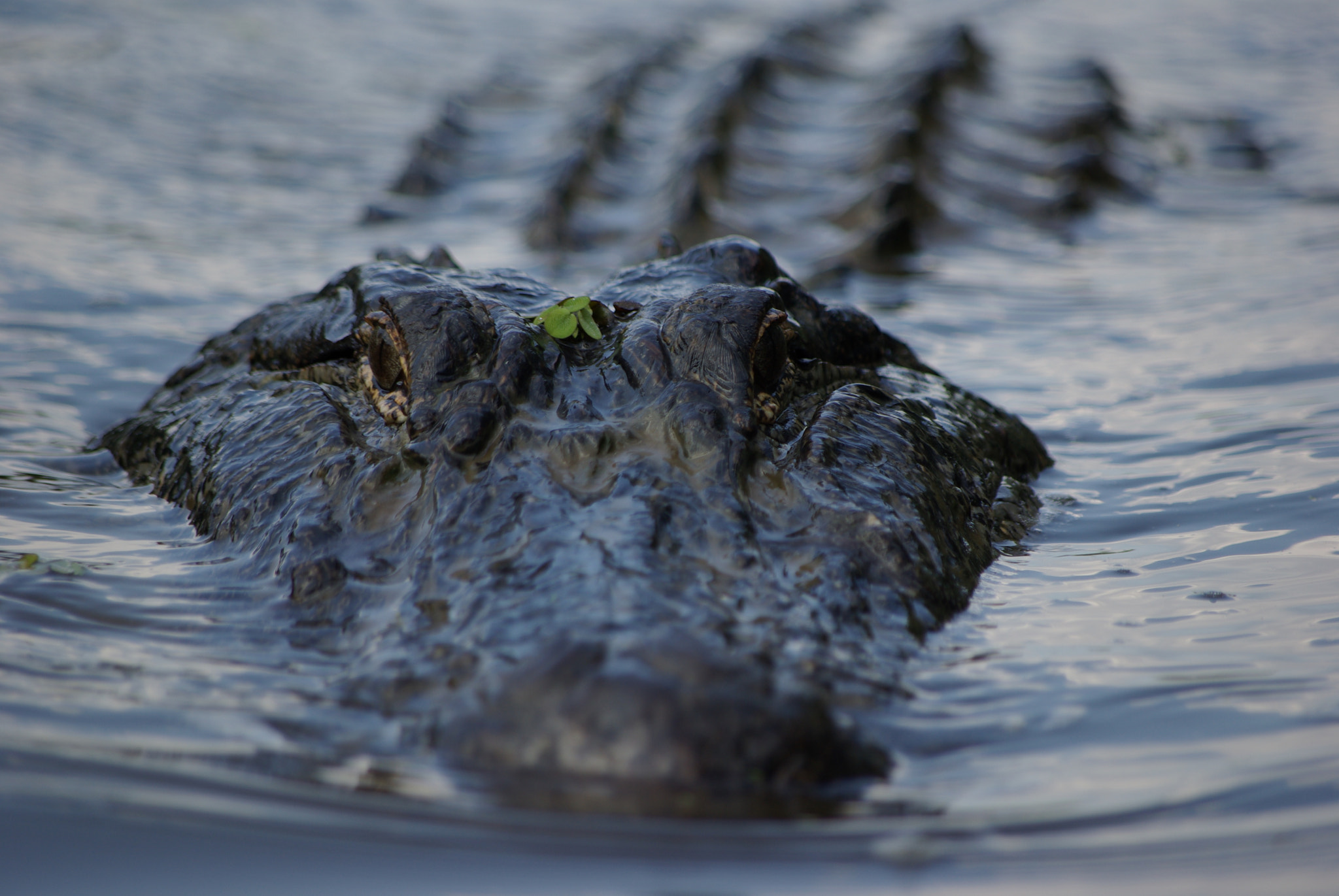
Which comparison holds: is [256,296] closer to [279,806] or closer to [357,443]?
[357,443]

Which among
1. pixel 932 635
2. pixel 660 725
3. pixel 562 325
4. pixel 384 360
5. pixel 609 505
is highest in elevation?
pixel 562 325

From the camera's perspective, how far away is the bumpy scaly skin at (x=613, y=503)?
2008mm

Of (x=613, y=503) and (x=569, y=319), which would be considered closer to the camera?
(x=613, y=503)

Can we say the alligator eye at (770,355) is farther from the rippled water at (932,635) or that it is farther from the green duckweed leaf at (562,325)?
the rippled water at (932,635)

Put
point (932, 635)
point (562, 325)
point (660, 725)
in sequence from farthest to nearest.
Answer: point (562, 325)
point (932, 635)
point (660, 725)

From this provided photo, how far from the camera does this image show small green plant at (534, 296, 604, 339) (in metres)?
3.29

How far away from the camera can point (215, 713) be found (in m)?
2.23

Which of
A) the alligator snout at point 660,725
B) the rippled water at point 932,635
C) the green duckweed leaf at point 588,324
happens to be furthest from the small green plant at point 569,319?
the alligator snout at point 660,725

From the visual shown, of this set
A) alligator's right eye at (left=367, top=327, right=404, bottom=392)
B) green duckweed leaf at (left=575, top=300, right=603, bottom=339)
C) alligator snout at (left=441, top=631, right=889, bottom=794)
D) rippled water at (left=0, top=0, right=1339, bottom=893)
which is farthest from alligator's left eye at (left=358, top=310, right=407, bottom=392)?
alligator snout at (left=441, top=631, right=889, bottom=794)

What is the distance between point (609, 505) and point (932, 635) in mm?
747

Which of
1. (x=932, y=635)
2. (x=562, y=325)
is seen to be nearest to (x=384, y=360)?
(x=562, y=325)

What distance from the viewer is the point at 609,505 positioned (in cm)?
260

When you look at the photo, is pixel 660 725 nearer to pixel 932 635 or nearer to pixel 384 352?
pixel 932 635

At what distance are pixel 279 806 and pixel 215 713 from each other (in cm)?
39
